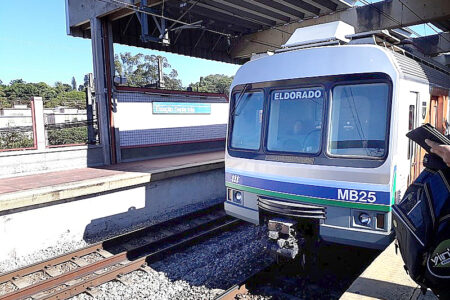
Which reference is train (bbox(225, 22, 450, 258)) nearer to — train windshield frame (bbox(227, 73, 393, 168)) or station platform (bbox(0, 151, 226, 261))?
train windshield frame (bbox(227, 73, 393, 168))

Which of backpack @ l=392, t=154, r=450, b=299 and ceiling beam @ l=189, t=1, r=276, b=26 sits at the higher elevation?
ceiling beam @ l=189, t=1, r=276, b=26

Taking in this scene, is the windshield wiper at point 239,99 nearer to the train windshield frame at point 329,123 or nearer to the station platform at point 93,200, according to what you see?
the train windshield frame at point 329,123

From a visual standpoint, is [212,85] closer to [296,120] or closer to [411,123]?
[296,120]

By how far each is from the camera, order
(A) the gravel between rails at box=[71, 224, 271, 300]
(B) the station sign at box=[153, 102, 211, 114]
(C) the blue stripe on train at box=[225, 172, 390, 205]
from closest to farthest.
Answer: (C) the blue stripe on train at box=[225, 172, 390, 205] → (A) the gravel between rails at box=[71, 224, 271, 300] → (B) the station sign at box=[153, 102, 211, 114]

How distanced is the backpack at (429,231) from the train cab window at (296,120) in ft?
6.24

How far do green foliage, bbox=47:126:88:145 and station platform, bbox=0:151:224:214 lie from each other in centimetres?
215

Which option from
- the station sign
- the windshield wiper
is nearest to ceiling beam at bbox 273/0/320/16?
the station sign

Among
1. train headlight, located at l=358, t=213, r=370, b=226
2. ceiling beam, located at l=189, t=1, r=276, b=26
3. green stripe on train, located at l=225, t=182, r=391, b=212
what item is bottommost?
train headlight, located at l=358, t=213, r=370, b=226

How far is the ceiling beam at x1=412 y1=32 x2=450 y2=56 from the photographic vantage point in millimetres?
15822

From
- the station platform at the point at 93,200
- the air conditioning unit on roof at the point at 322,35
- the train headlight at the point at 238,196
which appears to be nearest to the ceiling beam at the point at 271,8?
the station platform at the point at 93,200

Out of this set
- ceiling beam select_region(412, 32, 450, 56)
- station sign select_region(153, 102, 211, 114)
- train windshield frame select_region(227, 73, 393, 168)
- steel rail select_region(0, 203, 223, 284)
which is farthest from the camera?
ceiling beam select_region(412, 32, 450, 56)

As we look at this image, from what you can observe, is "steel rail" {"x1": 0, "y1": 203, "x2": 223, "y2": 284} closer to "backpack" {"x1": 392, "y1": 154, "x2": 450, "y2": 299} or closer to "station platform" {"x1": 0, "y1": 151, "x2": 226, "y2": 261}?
"station platform" {"x1": 0, "y1": 151, "x2": 226, "y2": 261}

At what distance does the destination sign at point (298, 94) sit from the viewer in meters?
4.79

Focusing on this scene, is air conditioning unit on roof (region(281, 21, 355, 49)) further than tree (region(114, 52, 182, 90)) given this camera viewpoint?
No
